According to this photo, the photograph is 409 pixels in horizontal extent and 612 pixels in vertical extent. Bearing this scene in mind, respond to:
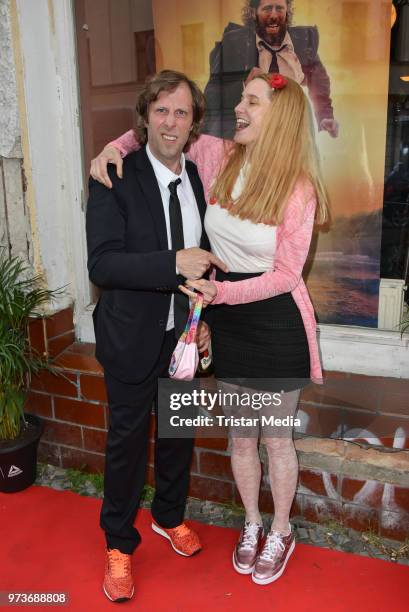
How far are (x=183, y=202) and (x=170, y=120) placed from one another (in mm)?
325

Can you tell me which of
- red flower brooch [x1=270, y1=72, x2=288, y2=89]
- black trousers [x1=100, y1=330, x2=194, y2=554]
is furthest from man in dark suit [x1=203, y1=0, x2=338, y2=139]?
black trousers [x1=100, y1=330, x2=194, y2=554]

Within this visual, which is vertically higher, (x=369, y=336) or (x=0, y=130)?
(x=0, y=130)

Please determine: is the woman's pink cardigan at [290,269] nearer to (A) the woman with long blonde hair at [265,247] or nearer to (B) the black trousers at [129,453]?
(A) the woman with long blonde hair at [265,247]

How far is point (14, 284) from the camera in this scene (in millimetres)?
3121

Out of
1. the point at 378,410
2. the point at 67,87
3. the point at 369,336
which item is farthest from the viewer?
the point at 67,87

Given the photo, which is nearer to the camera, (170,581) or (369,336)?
(170,581)

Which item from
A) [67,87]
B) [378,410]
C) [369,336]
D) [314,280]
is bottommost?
[378,410]

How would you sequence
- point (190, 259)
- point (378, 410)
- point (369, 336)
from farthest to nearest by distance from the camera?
point (369, 336) → point (378, 410) → point (190, 259)

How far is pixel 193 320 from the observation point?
2.19 meters

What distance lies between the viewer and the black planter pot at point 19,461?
3.09m

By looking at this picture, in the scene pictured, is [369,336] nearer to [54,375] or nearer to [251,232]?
[251,232]

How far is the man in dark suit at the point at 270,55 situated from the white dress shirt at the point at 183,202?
2.92 feet

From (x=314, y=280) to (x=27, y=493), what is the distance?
6.49 feet

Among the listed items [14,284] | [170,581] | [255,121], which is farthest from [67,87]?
[170,581]
